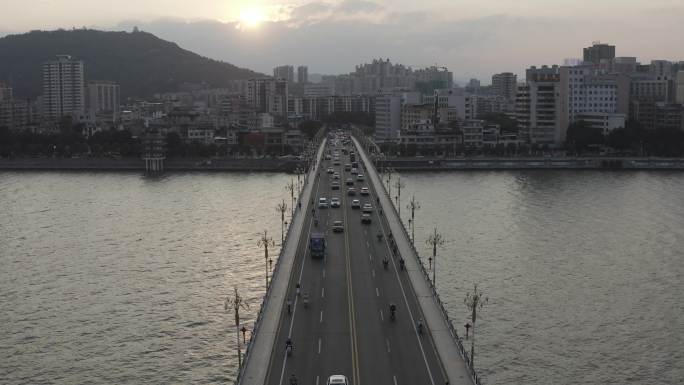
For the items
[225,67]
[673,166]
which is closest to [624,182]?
A: [673,166]

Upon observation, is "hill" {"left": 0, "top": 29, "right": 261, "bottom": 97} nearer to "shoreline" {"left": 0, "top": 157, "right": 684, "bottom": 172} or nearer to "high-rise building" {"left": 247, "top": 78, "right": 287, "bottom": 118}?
"high-rise building" {"left": 247, "top": 78, "right": 287, "bottom": 118}

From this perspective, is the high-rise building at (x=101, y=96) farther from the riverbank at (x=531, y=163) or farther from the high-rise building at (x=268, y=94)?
the riverbank at (x=531, y=163)

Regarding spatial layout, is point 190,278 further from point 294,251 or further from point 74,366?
point 74,366

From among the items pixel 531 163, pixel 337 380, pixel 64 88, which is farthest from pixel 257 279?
pixel 64 88

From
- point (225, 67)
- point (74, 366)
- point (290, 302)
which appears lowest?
point (74, 366)

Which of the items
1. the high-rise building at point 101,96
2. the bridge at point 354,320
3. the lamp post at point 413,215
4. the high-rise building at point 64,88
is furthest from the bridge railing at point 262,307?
the high-rise building at point 101,96

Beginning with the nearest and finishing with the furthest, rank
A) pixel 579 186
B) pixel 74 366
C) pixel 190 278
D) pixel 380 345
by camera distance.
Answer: pixel 380 345
pixel 74 366
pixel 190 278
pixel 579 186
